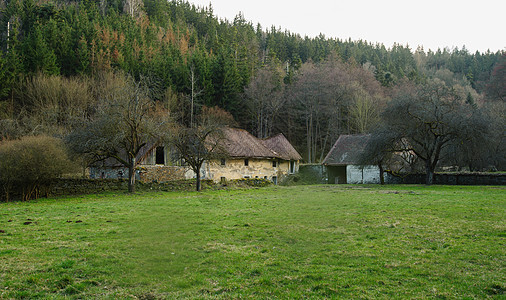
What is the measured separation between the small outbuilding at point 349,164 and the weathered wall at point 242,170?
21.1 feet

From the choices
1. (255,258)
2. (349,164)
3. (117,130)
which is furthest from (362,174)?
(255,258)

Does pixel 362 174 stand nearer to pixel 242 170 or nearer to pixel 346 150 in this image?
pixel 346 150

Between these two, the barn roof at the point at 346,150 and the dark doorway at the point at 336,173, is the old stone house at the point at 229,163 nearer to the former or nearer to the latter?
the dark doorway at the point at 336,173

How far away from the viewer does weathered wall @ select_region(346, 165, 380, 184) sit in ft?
130

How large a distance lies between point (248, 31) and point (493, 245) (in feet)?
306

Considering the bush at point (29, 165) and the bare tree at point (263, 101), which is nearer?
the bush at point (29, 165)

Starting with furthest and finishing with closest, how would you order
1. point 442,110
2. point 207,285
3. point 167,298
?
point 442,110, point 207,285, point 167,298

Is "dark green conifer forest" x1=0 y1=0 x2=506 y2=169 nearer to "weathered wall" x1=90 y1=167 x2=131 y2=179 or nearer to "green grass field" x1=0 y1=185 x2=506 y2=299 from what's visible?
"weathered wall" x1=90 y1=167 x2=131 y2=179

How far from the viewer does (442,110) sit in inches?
1161

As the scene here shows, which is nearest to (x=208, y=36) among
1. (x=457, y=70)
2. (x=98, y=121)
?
(x=98, y=121)

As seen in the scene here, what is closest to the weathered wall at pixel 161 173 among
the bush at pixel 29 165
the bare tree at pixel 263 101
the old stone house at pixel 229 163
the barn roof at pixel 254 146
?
the old stone house at pixel 229 163

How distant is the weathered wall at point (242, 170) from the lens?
37500 millimetres

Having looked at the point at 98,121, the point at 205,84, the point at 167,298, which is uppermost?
the point at 205,84

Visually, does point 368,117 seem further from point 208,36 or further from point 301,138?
point 208,36
